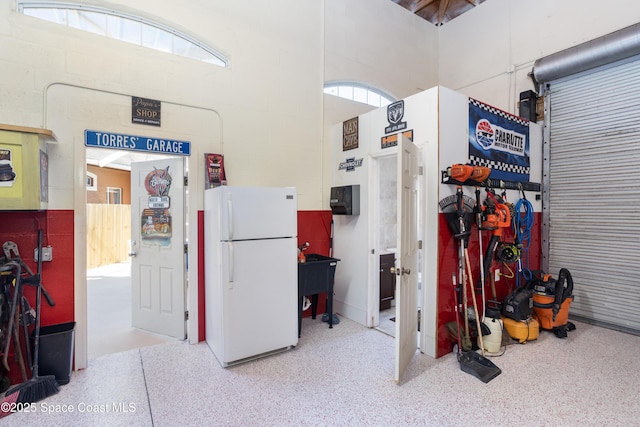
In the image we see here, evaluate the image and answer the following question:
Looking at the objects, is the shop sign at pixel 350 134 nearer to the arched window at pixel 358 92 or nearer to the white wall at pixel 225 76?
the white wall at pixel 225 76

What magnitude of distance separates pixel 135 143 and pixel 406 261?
2925 mm

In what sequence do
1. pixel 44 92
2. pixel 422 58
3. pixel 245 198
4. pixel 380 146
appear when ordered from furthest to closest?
pixel 422 58 → pixel 380 146 → pixel 245 198 → pixel 44 92

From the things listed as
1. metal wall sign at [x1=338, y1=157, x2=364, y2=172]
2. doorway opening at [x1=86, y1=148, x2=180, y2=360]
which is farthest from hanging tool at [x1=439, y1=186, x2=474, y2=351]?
doorway opening at [x1=86, y1=148, x2=180, y2=360]

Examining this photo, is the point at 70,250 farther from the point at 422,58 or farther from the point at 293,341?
the point at 422,58

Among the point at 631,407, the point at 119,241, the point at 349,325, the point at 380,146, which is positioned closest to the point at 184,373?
the point at 349,325

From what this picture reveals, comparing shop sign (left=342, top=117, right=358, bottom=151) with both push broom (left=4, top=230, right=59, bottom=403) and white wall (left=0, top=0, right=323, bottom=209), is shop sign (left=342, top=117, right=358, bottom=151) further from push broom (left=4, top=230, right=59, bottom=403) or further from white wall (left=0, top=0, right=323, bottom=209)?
push broom (left=4, top=230, right=59, bottom=403)

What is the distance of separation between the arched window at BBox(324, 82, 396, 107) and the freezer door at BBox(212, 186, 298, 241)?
6.98ft

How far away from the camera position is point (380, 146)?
150 inches

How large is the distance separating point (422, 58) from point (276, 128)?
3.34m

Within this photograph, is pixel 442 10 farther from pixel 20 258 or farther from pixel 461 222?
pixel 20 258

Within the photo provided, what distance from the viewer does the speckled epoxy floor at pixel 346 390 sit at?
2270 millimetres

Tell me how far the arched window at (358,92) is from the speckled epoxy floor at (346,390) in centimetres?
354

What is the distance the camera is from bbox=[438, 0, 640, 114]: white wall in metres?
4.00

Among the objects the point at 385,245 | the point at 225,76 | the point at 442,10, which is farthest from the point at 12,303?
the point at 442,10
